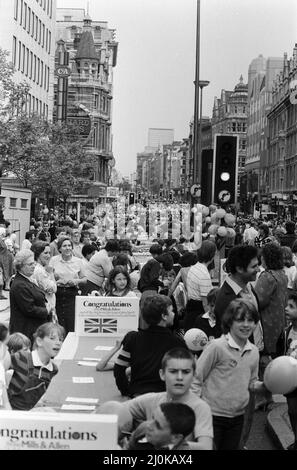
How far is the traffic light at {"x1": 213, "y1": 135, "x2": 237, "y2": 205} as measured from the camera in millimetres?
15078

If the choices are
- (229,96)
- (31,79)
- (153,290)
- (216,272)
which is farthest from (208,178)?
(229,96)

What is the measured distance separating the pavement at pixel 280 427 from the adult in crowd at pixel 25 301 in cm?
268

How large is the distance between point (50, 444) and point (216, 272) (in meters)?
10.6

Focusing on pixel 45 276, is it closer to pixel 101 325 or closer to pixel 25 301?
pixel 25 301

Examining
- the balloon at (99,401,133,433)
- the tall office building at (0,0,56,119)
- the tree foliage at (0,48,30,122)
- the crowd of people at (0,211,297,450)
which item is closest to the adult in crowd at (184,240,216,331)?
the crowd of people at (0,211,297,450)

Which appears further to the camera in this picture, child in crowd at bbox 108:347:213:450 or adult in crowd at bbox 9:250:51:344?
adult in crowd at bbox 9:250:51:344

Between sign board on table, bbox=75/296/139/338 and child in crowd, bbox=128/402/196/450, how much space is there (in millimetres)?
4524

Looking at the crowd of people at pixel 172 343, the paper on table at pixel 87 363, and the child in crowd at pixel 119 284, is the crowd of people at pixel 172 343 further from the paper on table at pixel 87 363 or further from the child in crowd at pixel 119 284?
the paper on table at pixel 87 363

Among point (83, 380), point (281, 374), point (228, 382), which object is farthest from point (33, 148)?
point (281, 374)

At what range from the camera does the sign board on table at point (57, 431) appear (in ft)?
13.7

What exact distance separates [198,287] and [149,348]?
4.38 meters

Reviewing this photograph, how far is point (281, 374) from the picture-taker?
5520mm

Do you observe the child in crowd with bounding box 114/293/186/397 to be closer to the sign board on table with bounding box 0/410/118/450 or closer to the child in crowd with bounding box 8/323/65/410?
the child in crowd with bounding box 8/323/65/410

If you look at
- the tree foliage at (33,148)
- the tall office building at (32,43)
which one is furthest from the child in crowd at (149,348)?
the tall office building at (32,43)
